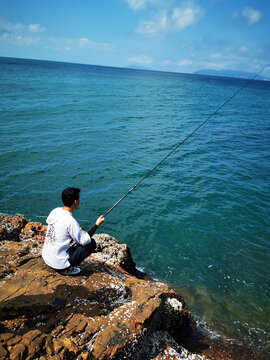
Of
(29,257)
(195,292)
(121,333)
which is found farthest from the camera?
(195,292)

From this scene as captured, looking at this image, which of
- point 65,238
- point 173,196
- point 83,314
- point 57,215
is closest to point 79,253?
point 65,238

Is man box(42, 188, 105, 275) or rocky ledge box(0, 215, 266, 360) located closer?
rocky ledge box(0, 215, 266, 360)

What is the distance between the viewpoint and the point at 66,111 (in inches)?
816

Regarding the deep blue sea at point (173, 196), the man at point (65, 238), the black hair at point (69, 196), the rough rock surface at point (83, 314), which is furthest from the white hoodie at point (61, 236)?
the deep blue sea at point (173, 196)

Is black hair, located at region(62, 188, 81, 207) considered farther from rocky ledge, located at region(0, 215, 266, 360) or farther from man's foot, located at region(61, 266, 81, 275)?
rocky ledge, located at region(0, 215, 266, 360)

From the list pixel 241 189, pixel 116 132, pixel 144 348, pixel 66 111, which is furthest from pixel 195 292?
pixel 66 111

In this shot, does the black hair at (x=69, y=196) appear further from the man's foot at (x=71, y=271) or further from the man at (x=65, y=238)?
the man's foot at (x=71, y=271)

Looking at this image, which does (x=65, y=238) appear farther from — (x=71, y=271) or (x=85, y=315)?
(x=85, y=315)

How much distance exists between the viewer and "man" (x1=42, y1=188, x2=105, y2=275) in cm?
333

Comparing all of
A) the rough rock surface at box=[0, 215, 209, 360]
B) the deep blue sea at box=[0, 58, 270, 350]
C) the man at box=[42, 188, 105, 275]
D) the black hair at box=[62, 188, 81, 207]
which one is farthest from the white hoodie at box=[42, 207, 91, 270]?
the deep blue sea at box=[0, 58, 270, 350]

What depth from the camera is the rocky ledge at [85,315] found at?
261cm

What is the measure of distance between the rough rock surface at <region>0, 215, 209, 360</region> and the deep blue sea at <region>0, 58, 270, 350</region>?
6.66ft

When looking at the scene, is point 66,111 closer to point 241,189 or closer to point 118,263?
point 241,189

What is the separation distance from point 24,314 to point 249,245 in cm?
659
